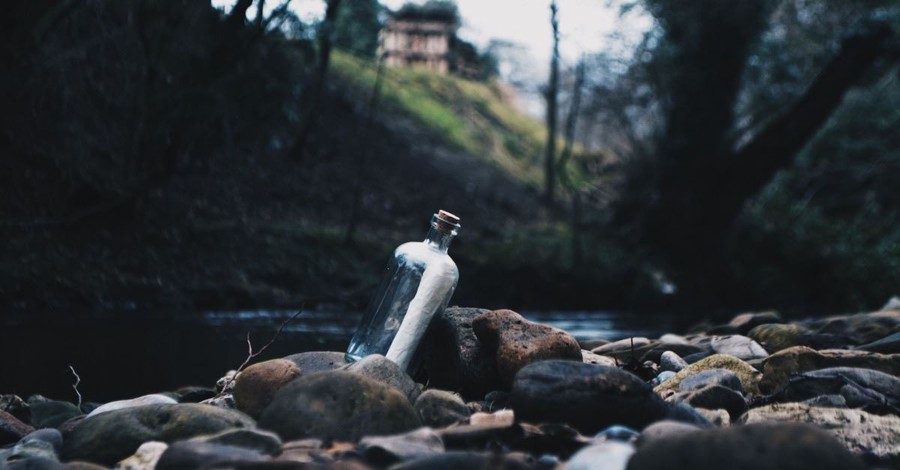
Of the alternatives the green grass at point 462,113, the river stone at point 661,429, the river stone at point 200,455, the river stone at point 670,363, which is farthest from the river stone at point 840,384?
the green grass at point 462,113

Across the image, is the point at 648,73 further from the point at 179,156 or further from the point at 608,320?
the point at 179,156

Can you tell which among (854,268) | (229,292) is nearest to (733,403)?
(229,292)

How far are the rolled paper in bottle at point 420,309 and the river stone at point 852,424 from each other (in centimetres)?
123

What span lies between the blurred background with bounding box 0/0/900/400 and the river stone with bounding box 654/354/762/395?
2783mm

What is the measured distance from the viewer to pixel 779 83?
1631 centimetres

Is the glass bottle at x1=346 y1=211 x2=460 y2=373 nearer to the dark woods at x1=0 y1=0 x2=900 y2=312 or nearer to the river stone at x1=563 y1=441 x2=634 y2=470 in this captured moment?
the river stone at x1=563 y1=441 x2=634 y2=470

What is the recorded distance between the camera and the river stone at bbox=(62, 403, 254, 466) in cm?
284

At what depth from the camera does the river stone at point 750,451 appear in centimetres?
190

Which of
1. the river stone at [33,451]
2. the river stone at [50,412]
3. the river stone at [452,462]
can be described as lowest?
the river stone at [50,412]

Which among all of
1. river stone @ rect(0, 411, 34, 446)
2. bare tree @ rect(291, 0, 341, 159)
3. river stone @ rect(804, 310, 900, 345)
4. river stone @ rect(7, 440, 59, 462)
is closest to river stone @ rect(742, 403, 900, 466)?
river stone @ rect(7, 440, 59, 462)

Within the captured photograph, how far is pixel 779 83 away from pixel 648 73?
238 cm

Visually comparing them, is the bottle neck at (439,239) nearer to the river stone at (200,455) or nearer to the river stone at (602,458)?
the river stone at (200,455)

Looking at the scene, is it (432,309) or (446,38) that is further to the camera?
(446,38)

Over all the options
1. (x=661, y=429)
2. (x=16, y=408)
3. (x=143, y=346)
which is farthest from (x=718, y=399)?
(x=143, y=346)
